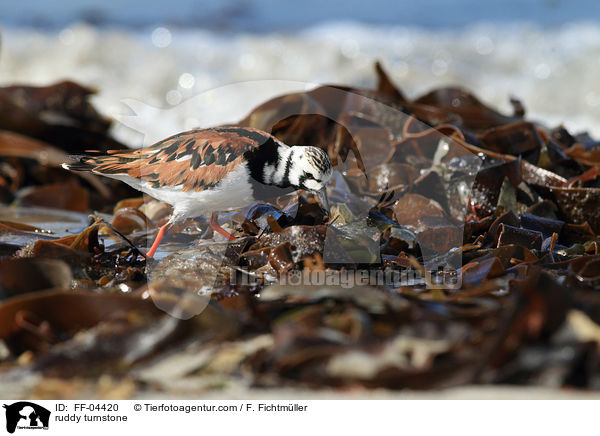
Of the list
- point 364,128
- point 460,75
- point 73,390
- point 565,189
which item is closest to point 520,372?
point 73,390

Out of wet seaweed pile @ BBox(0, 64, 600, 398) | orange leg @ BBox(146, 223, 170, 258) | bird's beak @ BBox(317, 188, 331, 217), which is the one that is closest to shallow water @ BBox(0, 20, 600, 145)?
wet seaweed pile @ BBox(0, 64, 600, 398)

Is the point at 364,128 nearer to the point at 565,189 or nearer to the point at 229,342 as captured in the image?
the point at 565,189

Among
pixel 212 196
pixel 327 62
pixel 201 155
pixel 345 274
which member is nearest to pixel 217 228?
pixel 212 196

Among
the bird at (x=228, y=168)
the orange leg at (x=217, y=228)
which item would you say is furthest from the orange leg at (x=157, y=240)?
the orange leg at (x=217, y=228)

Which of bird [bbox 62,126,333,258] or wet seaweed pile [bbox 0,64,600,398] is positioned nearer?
wet seaweed pile [bbox 0,64,600,398]

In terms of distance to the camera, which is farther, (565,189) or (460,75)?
(460,75)

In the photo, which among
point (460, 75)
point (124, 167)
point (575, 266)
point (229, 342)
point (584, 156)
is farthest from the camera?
point (460, 75)

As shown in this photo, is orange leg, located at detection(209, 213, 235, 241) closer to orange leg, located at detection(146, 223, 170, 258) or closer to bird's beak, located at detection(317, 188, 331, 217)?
orange leg, located at detection(146, 223, 170, 258)
